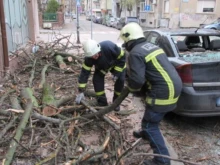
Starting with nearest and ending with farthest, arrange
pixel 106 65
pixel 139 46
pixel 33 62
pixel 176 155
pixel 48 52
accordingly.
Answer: pixel 139 46, pixel 176 155, pixel 106 65, pixel 33 62, pixel 48 52

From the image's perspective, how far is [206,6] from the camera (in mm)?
30281

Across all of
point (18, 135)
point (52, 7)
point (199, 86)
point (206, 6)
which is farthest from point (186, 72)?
point (52, 7)

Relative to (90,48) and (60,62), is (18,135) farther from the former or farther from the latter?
(60,62)

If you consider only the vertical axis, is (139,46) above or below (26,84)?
above

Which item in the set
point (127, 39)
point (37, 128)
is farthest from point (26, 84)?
point (127, 39)

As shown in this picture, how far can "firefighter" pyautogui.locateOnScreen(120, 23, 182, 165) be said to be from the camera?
116 inches

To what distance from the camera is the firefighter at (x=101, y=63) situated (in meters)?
4.00

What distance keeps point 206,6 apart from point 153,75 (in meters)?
30.2

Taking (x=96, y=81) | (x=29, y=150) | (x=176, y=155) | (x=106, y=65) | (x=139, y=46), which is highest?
(x=139, y=46)

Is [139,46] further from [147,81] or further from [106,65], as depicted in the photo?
[106,65]

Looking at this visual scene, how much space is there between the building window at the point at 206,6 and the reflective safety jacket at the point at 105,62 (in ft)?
93.4

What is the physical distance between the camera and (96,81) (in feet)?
15.0

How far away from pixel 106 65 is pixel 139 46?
140 cm

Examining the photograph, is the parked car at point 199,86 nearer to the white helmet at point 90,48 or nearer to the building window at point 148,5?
the white helmet at point 90,48
